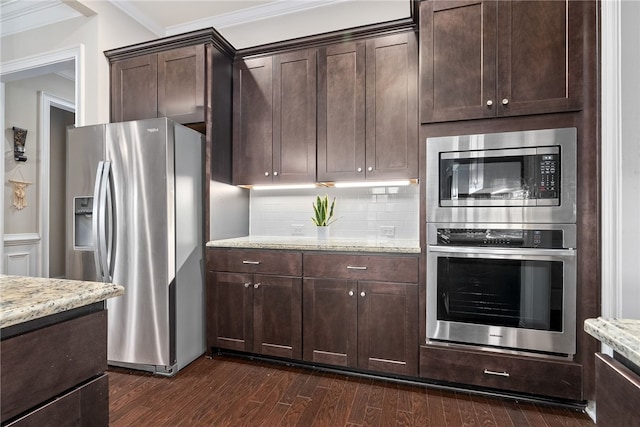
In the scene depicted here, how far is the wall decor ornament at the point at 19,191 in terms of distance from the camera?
149 inches

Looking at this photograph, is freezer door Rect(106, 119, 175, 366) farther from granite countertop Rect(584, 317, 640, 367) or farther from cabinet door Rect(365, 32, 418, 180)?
granite countertop Rect(584, 317, 640, 367)

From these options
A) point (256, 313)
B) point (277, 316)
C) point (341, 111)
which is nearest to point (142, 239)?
point (256, 313)

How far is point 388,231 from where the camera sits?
2840 mm

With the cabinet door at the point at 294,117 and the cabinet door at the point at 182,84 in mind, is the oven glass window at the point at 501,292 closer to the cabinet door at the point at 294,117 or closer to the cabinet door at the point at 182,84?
the cabinet door at the point at 294,117

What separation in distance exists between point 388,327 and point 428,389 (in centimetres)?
45

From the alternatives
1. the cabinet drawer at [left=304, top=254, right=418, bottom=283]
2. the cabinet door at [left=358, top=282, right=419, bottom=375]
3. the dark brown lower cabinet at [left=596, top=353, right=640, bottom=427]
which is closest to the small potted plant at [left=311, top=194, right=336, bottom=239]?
the cabinet drawer at [left=304, top=254, right=418, bottom=283]

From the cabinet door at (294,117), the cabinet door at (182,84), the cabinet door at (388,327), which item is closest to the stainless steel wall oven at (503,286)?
the cabinet door at (388,327)

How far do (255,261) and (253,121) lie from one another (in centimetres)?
121

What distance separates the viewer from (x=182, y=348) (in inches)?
94.7

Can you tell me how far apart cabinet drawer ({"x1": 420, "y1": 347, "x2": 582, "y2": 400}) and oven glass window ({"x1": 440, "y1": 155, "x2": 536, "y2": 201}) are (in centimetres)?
97

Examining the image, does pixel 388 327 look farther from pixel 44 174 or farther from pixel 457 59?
pixel 44 174

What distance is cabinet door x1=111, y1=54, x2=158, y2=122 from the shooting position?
2.79 m

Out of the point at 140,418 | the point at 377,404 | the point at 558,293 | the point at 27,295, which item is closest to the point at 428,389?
the point at 377,404

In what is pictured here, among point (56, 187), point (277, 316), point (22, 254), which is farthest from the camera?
point (56, 187)
